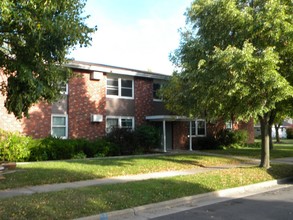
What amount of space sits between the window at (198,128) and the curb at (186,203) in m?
14.0

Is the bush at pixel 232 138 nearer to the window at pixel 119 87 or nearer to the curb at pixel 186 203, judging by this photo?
the window at pixel 119 87

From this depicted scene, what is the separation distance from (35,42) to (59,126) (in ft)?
42.0

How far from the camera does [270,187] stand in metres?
11.7

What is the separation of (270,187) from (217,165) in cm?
467

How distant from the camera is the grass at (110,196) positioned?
7.31 metres

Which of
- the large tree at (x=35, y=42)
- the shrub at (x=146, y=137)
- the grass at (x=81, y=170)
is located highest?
the large tree at (x=35, y=42)

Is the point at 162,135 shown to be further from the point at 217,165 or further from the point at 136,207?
the point at 136,207

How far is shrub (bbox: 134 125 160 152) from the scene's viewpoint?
803 inches

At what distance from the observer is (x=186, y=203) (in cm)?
919

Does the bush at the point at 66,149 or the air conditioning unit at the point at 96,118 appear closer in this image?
the bush at the point at 66,149

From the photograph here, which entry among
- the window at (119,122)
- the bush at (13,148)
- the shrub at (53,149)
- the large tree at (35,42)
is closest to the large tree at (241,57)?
the large tree at (35,42)

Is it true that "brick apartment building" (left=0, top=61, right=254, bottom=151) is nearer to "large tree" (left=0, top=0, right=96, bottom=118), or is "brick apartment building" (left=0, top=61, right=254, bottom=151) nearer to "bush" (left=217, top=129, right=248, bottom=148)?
"bush" (left=217, top=129, right=248, bottom=148)

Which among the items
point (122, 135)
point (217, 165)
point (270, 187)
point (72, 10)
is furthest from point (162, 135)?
point (72, 10)

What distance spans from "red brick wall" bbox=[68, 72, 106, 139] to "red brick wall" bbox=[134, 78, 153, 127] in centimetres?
252
